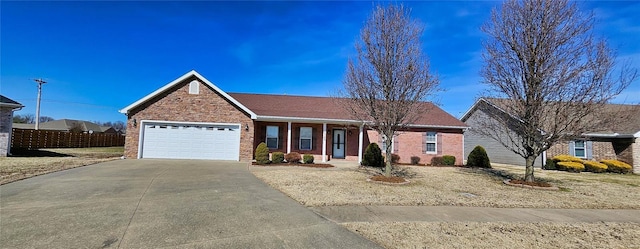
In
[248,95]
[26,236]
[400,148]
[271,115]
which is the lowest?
[26,236]

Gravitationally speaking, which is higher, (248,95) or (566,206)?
(248,95)

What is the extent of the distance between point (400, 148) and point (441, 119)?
11.9 ft

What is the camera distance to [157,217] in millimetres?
5629

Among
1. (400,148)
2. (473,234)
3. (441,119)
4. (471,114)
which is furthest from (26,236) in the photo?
(471,114)

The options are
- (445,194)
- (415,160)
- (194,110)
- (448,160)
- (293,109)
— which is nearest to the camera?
(445,194)

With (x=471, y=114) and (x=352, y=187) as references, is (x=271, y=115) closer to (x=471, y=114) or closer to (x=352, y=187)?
(x=352, y=187)

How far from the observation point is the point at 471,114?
24859mm

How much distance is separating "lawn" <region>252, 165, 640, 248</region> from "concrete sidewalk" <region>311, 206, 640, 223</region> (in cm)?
31

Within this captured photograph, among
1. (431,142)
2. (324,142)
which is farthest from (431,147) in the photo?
(324,142)

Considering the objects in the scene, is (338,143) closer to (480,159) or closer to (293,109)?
(293,109)

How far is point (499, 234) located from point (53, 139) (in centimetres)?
3428

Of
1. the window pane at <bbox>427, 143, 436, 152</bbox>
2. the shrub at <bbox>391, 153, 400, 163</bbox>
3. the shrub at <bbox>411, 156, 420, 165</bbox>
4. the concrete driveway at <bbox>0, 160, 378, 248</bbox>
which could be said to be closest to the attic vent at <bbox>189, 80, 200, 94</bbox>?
the concrete driveway at <bbox>0, 160, 378, 248</bbox>

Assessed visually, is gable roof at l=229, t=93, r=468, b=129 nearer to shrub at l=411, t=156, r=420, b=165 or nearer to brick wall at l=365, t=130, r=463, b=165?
brick wall at l=365, t=130, r=463, b=165

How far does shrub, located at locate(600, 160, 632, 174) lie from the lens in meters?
17.3
